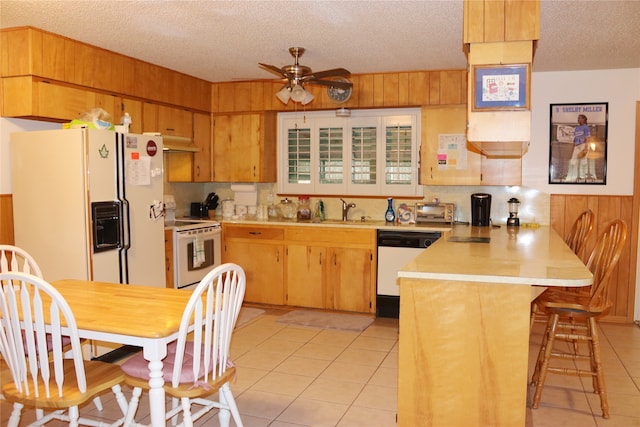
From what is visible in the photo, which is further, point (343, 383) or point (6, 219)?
point (6, 219)

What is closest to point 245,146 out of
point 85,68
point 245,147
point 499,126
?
point 245,147

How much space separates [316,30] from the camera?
3.69 m

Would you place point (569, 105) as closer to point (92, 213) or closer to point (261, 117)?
point (261, 117)

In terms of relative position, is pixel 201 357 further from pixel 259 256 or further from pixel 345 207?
pixel 345 207

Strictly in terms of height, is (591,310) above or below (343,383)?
above

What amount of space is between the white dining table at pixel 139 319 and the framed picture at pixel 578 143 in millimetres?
3805

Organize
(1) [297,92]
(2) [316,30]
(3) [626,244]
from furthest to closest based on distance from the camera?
1. (3) [626,244]
2. (1) [297,92]
3. (2) [316,30]

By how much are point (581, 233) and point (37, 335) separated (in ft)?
11.8

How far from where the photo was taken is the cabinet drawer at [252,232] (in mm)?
5309

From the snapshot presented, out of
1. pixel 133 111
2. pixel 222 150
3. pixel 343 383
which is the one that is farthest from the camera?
pixel 222 150

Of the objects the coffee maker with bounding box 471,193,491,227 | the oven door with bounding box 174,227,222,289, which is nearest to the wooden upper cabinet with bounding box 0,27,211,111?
the oven door with bounding box 174,227,222,289

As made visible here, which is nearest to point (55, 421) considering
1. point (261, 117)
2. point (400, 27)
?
point (400, 27)

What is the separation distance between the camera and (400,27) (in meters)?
3.63

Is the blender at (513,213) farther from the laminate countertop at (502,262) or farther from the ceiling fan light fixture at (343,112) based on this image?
the ceiling fan light fixture at (343,112)
